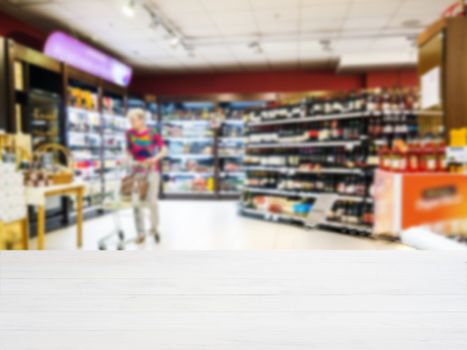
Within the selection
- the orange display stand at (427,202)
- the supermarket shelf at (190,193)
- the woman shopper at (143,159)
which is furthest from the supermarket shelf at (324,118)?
the orange display stand at (427,202)

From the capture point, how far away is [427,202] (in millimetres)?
1909

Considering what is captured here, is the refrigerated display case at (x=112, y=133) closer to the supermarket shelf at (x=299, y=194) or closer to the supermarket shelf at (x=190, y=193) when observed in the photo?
the supermarket shelf at (x=190, y=193)

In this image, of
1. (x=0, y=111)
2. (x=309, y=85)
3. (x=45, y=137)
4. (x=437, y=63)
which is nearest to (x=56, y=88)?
(x=45, y=137)

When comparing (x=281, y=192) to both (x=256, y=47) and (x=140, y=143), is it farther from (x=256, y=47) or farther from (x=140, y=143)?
(x=256, y=47)

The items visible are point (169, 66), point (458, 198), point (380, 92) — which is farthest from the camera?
point (169, 66)

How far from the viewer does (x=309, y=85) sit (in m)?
11.1

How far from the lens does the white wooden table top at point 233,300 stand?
1.26 feet

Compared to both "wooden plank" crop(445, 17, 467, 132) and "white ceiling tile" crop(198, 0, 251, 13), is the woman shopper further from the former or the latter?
"wooden plank" crop(445, 17, 467, 132)

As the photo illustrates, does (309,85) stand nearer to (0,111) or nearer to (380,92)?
(380,92)

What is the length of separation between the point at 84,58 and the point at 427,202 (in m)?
7.21

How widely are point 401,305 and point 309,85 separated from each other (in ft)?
36.4

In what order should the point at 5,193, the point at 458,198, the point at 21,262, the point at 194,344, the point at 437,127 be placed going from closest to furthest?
the point at 194,344 → the point at 21,262 → the point at 458,198 → the point at 5,193 → the point at 437,127

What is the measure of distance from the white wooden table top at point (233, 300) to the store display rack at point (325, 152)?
5418 millimetres

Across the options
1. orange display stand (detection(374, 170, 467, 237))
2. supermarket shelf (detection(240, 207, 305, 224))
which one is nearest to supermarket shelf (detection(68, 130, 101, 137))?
supermarket shelf (detection(240, 207, 305, 224))
